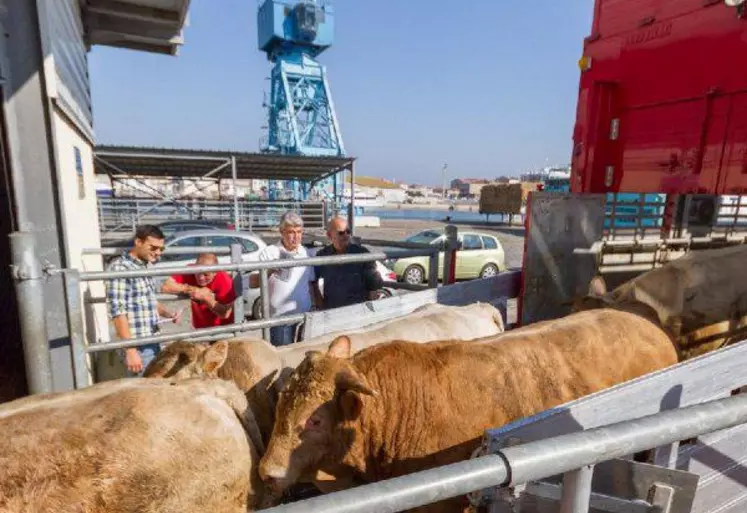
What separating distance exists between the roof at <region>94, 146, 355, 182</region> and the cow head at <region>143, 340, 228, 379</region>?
566 inches

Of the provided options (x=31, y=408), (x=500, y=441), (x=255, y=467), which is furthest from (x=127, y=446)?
(x=500, y=441)

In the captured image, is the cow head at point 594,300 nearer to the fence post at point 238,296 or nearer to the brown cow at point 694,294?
the brown cow at point 694,294

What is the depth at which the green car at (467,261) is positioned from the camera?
43.7 feet

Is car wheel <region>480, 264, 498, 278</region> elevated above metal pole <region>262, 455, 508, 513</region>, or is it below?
below

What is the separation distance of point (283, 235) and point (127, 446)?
2.98 m

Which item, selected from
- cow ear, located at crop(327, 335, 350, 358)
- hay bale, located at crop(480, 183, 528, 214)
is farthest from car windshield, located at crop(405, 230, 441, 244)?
hay bale, located at crop(480, 183, 528, 214)

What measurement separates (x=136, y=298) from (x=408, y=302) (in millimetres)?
2311

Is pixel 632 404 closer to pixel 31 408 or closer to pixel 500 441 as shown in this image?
pixel 500 441

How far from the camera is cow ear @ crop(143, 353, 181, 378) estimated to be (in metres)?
2.51

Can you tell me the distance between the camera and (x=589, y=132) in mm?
4871

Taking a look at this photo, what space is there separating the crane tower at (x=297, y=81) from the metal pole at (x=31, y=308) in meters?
31.3

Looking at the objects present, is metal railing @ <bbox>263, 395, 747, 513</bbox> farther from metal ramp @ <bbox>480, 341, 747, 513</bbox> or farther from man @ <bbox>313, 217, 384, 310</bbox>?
man @ <bbox>313, 217, 384, 310</bbox>

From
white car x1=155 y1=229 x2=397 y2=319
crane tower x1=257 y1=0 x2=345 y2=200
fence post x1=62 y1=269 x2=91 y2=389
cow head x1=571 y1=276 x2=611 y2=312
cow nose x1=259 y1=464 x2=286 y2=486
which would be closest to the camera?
cow nose x1=259 y1=464 x2=286 y2=486

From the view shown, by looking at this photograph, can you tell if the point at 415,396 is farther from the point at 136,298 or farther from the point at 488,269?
the point at 488,269
